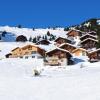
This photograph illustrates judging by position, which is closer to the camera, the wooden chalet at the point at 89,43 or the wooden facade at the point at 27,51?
the wooden facade at the point at 27,51

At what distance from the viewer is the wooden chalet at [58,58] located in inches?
2692

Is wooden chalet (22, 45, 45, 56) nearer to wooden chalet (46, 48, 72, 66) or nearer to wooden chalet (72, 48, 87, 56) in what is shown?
wooden chalet (72, 48, 87, 56)

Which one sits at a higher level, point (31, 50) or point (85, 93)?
point (31, 50)

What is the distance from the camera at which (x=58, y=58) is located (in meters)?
72.3

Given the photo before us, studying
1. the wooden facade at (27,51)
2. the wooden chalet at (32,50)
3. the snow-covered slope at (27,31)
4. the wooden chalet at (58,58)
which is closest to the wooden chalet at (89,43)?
the wooden chalet at (32,50)

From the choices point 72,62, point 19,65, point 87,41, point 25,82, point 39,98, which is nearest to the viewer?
point 39,98

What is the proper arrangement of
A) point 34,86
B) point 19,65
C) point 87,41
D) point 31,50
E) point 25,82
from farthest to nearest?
point 87,41 → point 31,50 → point 19,65 → point 25,82 → point 34,86

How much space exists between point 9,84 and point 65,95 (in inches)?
362

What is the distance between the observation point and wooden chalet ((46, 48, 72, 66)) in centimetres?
A: 6838

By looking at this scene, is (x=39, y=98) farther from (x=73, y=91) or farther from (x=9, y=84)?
(x=9, y=84)

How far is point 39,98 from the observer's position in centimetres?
2895

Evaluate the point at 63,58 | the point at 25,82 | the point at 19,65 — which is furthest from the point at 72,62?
the point at 25,82

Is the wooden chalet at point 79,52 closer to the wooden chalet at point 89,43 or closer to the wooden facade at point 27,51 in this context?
the wooden facade at point 27,51

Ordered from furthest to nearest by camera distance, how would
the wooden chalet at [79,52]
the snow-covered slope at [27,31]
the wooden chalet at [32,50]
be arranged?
the snow-covered slope at [27,31] < the wooden chalet at [32,50] < the wooden chalet at [79,52]
